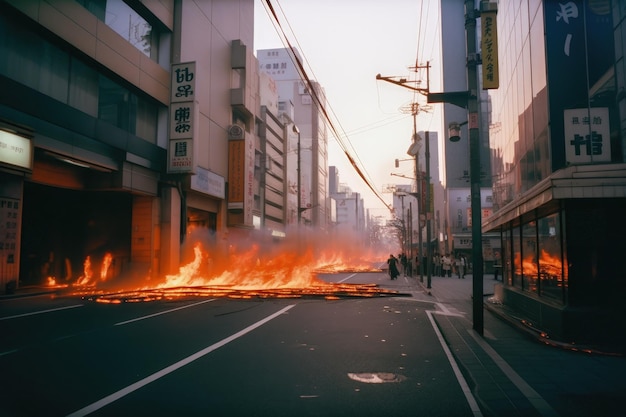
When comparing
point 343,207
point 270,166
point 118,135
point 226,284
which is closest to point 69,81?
point 118,135

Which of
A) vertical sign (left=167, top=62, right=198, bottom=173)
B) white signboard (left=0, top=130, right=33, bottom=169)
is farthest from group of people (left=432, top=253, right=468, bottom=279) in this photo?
white signboard (left=0, top=130, right=33, bottom=169)

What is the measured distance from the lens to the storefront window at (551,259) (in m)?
9.12

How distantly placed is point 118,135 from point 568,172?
19875 millimetres

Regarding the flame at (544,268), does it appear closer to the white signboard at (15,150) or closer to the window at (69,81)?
the white signboard at (15,150)

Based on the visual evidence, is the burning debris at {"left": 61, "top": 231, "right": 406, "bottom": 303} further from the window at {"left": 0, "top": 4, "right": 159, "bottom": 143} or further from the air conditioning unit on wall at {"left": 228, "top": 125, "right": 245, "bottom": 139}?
the air conditioning unit on wall at {"left": 228, "top": 125, "right": 245, "bottom": 139}

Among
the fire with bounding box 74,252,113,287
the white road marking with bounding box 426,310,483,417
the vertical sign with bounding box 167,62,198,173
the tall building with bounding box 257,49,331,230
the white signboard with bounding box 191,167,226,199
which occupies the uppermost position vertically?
the tall building with bounding box 257,49,331,230

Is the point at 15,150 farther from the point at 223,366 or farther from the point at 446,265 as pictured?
the point at 446,265

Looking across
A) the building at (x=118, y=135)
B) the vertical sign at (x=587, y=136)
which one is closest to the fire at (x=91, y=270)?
the building at (x=118, y=135)

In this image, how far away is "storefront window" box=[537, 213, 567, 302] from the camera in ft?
29.9

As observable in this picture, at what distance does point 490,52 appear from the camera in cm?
1030

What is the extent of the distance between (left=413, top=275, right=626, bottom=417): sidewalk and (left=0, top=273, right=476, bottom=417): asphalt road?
34 centimetres

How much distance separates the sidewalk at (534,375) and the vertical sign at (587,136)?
3984 mm

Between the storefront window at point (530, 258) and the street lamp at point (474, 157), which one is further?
the storefront window at point (530, 258)

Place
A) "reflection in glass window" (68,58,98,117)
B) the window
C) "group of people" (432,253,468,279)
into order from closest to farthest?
the window < "reflection in glass window" (68,58,98,117) < "group of people" (432,253,468,279)
